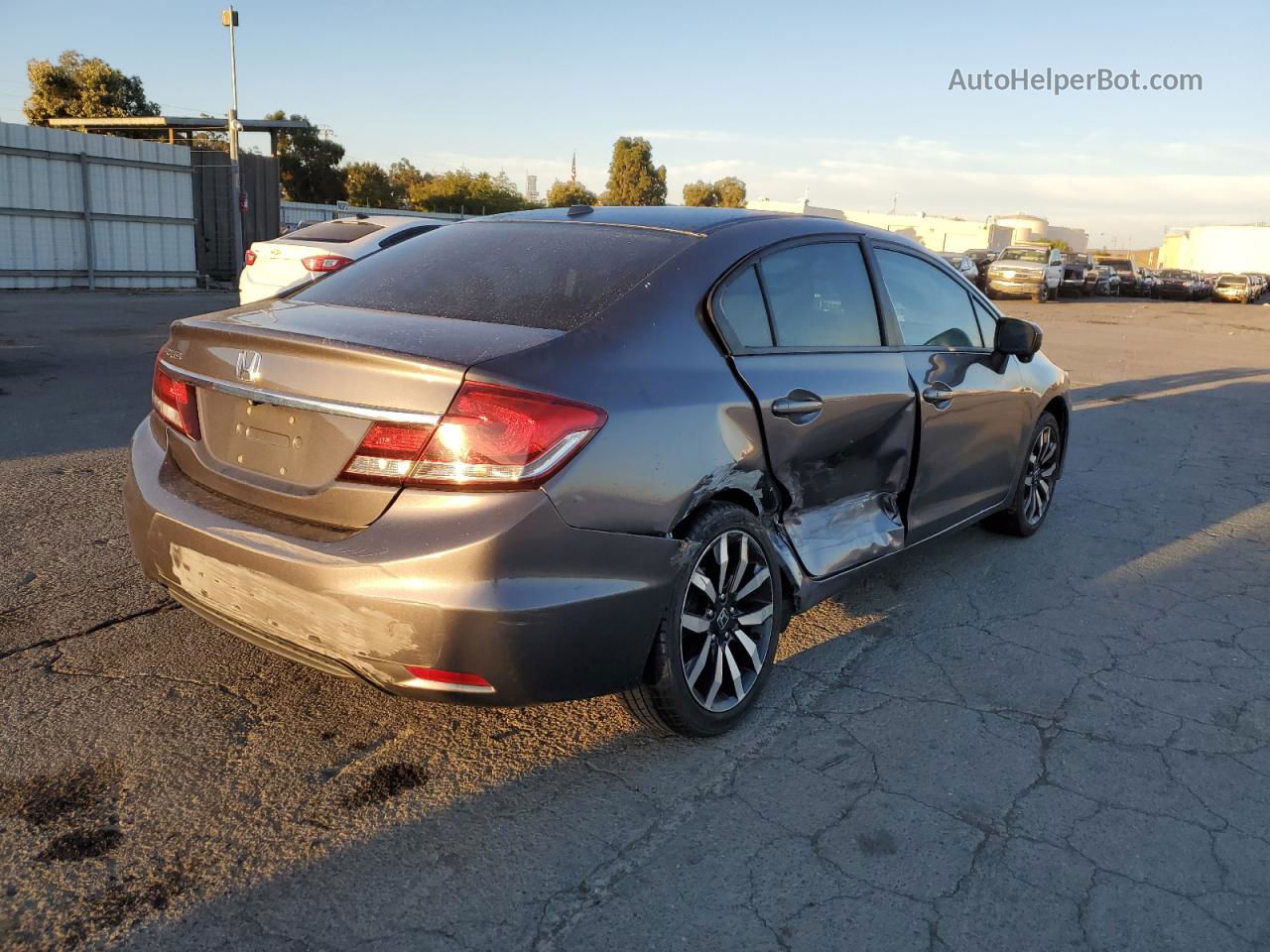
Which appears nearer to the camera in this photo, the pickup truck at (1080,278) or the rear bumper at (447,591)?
the rear bumper at (447,591)

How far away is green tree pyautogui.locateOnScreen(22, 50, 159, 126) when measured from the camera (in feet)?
153

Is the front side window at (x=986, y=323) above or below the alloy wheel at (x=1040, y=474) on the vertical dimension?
above

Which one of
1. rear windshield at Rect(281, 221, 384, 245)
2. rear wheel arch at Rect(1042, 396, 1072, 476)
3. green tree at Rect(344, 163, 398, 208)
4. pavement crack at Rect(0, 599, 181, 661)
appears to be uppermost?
green tree at Rect(344, 163, 398, 208)

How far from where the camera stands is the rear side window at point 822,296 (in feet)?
12.0

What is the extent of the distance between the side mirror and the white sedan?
6607 millimetres

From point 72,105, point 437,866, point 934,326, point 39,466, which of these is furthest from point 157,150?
point 72,105

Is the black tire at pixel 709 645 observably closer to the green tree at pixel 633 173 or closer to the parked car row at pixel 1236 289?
the parked car row at pixel 1236 289

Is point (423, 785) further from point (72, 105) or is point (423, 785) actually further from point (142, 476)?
point (72, 105)

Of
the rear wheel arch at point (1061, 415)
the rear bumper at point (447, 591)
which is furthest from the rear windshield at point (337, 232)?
the rear bumper at point (447, 591)

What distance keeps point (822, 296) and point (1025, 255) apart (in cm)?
3386

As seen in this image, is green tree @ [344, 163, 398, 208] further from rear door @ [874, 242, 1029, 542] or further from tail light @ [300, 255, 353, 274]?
rear door @ [874, 242, 1029, 542]

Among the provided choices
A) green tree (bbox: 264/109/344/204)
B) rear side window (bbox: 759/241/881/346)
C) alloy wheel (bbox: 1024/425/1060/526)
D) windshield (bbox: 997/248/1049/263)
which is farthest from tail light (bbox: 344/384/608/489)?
green tree (bbox: 264/109/344/204)

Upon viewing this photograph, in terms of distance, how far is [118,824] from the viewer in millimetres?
2613

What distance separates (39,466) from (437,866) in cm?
464
